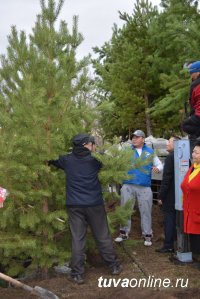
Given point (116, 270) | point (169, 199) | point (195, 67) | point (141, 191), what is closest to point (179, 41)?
point (141, 191)

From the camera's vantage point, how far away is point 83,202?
5199mm

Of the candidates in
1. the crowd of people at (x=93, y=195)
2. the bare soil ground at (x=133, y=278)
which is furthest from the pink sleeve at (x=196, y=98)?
the bare soil ground at (x=133, y=278)

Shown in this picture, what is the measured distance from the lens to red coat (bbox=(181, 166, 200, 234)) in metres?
5.09

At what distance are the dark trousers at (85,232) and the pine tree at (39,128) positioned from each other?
0.20 metres

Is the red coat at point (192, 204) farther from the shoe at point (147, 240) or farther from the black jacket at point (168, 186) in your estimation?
the shoe at point (147, 240)

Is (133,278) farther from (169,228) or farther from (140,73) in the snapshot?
(140,73)

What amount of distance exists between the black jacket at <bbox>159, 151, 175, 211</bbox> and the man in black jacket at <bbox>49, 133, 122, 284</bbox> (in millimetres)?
1238

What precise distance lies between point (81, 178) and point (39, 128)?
0.81 metres

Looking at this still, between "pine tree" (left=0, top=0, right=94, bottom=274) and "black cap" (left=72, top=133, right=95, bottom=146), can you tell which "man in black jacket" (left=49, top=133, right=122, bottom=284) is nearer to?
"black cap" (left=72, top=133, right=95, bottom=146)

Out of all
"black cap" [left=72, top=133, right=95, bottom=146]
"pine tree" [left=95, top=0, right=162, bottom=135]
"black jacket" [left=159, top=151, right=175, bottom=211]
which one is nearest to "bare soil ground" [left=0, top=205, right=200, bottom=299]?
"black jacket" [left=159, top=151, right=175, bottom=211]

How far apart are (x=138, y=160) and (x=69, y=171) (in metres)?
1.08

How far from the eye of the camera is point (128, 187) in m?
6.79

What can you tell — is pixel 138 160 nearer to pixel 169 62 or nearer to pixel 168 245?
pixel 168 245

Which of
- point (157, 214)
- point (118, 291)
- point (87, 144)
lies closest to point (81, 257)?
point (118, 291)
